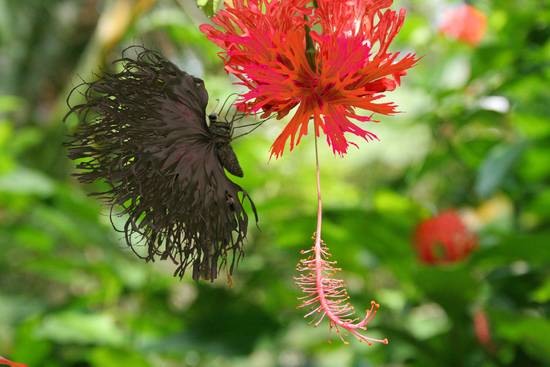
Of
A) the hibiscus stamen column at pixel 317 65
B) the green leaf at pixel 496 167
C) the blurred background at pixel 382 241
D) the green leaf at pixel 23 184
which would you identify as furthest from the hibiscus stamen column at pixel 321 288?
the green leaf at pixel 23 184

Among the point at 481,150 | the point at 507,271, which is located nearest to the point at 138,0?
the point at 481,150

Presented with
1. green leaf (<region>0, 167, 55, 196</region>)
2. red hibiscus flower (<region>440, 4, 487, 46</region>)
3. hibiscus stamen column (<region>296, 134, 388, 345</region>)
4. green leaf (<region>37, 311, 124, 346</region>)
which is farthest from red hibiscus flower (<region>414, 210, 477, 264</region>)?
hibiscus stamen column (<region>296, 134, 388, 345</region>)

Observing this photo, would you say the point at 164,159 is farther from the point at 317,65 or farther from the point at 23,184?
the point at 23,184

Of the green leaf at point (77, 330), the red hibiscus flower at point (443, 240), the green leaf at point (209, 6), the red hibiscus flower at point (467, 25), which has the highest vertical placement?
the red hibiscus flower at point (467, 25)

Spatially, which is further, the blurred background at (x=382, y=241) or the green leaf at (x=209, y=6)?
the blurred background at (x=382, y=241)

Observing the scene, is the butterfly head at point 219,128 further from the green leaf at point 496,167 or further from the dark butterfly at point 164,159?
the green leaf at point 496,167

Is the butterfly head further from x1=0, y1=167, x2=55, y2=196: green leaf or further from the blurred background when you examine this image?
x1=0, y1=167, x2=55, y2=196: green leaf
